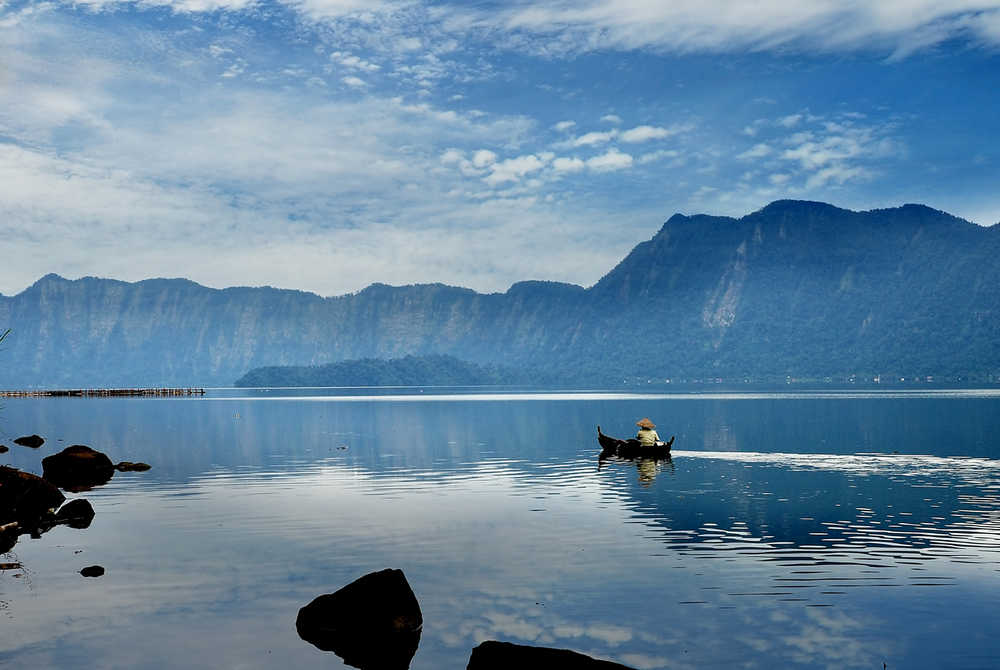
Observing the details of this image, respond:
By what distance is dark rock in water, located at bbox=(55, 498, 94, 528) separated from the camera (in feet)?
133

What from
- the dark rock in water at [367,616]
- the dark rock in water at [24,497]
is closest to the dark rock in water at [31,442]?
the dark rock in water at [24,497]

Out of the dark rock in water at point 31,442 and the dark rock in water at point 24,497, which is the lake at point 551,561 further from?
the dark rock in water at point 31,442

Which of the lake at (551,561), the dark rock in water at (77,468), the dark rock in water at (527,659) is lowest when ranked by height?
the lake at (551,561)

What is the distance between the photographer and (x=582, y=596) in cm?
2598

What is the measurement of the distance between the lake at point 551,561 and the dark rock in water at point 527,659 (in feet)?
6.00

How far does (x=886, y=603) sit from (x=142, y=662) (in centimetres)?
1940

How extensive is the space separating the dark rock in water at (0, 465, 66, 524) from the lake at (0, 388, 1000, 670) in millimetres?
2656

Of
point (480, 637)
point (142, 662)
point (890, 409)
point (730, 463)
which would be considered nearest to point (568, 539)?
point (480, 637)

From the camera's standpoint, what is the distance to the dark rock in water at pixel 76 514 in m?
40.6

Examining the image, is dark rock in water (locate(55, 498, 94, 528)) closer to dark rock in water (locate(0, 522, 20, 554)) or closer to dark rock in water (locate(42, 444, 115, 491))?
dark rock in water (locate(0, 522, 20, 554))

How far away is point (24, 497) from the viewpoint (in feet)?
142

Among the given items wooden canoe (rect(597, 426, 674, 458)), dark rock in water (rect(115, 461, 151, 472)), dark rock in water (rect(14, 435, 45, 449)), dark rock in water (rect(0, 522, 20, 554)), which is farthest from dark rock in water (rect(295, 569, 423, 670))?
dark rock in water (rect(14, 435, 45, 449))

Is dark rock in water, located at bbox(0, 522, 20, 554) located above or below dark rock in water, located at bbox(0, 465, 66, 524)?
below

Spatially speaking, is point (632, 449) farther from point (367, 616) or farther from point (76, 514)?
point (367, 616)
